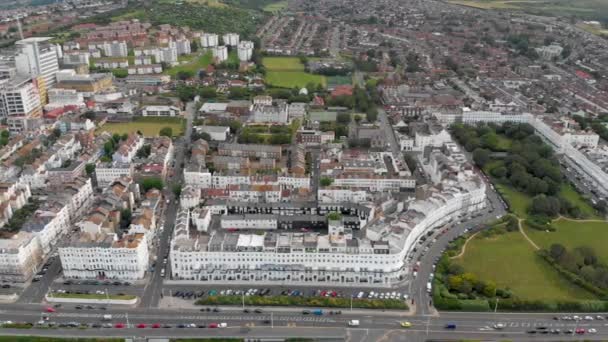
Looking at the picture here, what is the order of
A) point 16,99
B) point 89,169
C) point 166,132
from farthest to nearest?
1. point 16,99
2. point 166,132
3. point 89,169

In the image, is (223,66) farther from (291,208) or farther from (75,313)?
(75,313)

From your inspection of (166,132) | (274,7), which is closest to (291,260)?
(166,132)

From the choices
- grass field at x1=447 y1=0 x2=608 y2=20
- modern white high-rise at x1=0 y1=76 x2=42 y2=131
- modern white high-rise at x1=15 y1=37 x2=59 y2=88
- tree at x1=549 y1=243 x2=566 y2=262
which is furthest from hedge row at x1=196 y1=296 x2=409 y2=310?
grass field at x1=447 y1=0 x2=608 y2=20

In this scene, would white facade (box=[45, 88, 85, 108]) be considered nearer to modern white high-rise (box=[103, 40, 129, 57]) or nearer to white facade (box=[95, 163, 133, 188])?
white facade (box=[95, 163, 133, 188])

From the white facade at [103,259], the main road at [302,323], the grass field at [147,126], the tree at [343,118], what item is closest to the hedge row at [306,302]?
the main road at [302,323]

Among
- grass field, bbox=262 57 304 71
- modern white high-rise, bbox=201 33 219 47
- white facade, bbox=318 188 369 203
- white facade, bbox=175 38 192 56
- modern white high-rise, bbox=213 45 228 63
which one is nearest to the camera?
white facade, bbox=318 188 369 203

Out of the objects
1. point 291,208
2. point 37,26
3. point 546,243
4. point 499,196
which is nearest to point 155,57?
point 37,26

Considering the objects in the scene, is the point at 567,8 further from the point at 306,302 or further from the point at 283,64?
the point at 306,302

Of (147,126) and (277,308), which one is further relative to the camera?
(147,126)

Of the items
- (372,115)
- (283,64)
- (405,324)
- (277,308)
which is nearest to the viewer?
(405,324)
